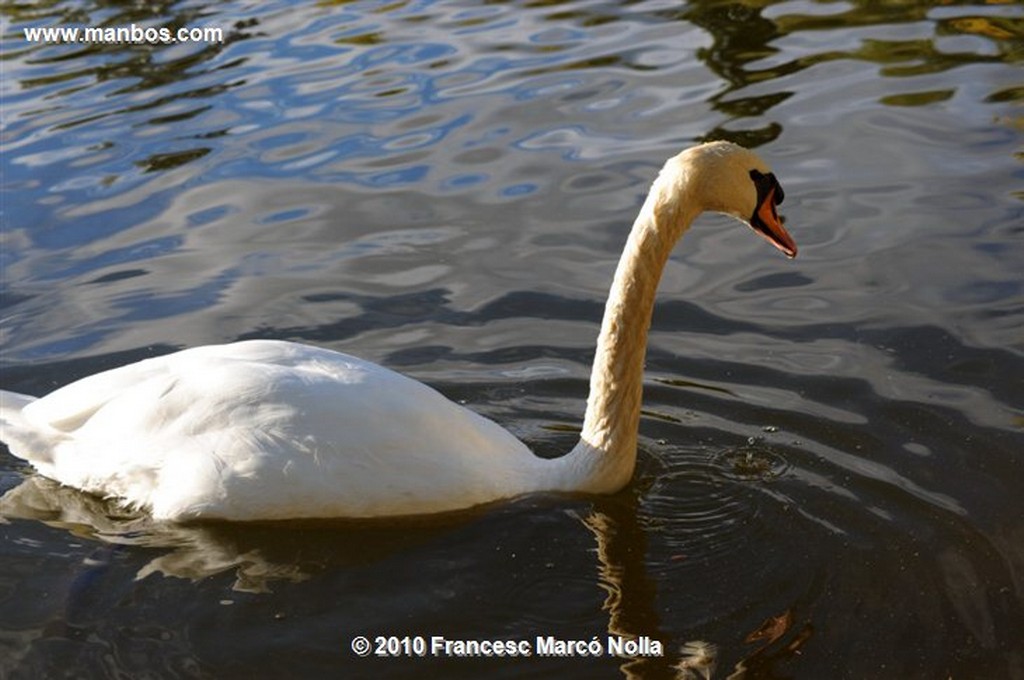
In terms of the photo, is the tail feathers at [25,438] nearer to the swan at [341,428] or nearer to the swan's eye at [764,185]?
the swan at [341,428]

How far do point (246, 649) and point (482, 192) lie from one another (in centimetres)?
480

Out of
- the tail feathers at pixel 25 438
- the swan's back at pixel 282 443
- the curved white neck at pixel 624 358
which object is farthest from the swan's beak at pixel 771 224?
the tail feathers at pixel 25 438

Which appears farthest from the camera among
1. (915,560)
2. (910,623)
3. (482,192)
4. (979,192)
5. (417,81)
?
(417,81)

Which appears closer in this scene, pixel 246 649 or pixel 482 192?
pixel 246 649

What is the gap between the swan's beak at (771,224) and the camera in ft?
19.1

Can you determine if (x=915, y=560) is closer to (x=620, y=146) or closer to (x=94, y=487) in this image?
(x=94, y=487)

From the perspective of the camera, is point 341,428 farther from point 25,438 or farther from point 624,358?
point 25,438

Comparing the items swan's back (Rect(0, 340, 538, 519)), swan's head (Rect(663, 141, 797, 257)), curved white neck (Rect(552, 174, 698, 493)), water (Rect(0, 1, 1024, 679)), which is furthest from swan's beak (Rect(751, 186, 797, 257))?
swan's back (Rect(0, 340, 538, 519))

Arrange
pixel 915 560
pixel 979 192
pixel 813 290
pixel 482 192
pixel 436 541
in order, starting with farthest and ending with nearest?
pixel 482 192, pixel 979 192, pixel 813 290, pixel 436 541, pixel 915 560

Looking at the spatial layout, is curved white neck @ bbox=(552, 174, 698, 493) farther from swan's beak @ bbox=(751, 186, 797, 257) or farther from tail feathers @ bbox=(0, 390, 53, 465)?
tail feathers @ bbox=(0, 390, 53, 465)

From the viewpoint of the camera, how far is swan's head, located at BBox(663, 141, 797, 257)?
18.9 ft

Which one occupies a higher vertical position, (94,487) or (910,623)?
(94,487)

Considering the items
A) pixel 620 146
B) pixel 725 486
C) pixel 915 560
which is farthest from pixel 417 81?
pixel 915 560

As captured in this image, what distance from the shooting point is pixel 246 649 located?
16.5ft
